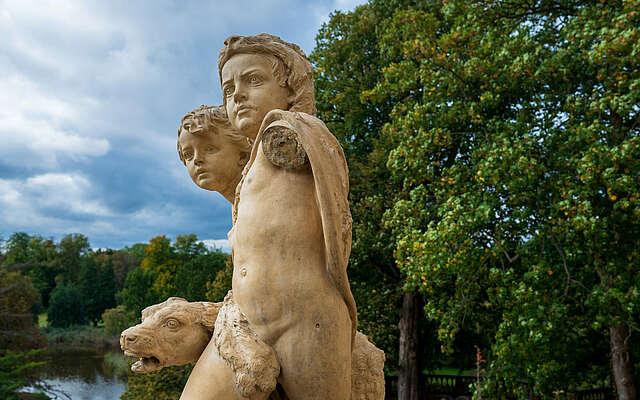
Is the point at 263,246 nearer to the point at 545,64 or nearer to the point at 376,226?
the point at 545,64

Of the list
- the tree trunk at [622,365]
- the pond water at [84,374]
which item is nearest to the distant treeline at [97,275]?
the pond water at [84,374]

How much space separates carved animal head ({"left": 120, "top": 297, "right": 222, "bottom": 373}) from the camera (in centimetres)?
235

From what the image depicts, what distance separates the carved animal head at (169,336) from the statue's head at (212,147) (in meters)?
0.73

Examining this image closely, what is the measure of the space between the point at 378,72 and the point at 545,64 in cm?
589

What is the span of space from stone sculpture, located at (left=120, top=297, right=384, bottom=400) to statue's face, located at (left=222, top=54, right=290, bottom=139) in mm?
917

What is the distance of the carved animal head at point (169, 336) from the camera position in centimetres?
235

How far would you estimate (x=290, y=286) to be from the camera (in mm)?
1941

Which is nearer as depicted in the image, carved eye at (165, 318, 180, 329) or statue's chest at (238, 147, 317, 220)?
statue's chest at (238, 147, 317, 220)

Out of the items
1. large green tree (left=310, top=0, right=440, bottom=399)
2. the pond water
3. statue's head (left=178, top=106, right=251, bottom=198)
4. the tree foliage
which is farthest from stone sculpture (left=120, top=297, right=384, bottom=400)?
the tree foliage

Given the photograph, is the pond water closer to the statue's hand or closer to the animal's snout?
the animal's snout

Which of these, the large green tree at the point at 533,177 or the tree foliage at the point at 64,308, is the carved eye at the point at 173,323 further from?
the tree foliage at the point at 64,308

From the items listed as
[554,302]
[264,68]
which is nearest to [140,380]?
[554,302]

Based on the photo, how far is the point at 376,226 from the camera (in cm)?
1140

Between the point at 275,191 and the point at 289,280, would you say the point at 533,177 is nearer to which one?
the point at 275,191
